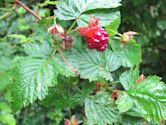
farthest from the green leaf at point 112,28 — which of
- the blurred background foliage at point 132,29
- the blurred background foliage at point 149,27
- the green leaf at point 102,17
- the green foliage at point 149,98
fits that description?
the blurred background foliage at point 149,27

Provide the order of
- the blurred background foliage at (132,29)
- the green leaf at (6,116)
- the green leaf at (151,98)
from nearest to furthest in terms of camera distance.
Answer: the green leaf at (151,98)
the green leaf at (6,116)
the blurred background foliage at (132,29)

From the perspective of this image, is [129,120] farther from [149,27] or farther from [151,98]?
[149,27]

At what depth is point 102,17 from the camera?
1005 millimetres

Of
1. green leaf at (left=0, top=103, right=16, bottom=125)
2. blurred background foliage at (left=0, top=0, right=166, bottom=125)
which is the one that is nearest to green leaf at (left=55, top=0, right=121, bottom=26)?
green leaf at (left=0, top=103, right=16, bottom=125)

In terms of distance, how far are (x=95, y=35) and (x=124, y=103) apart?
157 millimetres

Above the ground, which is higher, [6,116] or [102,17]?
[102,17]

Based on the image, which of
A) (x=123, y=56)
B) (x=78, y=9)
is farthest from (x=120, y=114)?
(x=78, y=9)

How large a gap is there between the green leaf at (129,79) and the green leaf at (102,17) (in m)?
0.13

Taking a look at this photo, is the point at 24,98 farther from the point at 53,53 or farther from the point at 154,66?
Answer: the point at 154,66

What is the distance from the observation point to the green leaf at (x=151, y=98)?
892 millimetres

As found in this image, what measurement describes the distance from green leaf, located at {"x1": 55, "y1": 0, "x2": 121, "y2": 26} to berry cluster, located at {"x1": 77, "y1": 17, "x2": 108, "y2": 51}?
0.04m

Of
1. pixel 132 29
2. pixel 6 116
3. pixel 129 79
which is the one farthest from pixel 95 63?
pixel 132 29

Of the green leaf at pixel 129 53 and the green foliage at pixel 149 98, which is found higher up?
the green leaf at pixel 129 53

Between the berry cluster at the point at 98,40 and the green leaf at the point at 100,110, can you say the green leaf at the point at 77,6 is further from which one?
the green leaf at the point at 100,110
